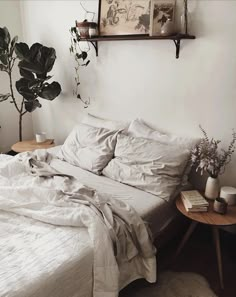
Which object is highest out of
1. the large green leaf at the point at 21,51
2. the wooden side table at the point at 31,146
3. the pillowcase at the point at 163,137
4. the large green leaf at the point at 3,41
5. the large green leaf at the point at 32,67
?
the large green leaf at the point at 3,41

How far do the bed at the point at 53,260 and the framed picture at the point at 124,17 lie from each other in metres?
1.41

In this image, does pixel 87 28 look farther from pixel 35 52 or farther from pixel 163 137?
pixel 163 137

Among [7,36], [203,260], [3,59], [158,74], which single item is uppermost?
[7,36]

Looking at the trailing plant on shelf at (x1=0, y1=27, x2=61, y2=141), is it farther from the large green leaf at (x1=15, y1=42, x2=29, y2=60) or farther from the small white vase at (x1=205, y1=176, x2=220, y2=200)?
the small white vase at (x1=205, y1=176, x2=220, y2=200)

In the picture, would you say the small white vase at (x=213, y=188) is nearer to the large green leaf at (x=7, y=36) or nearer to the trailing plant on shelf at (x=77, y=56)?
the trailing plant on shelf at (x=77, y=56)

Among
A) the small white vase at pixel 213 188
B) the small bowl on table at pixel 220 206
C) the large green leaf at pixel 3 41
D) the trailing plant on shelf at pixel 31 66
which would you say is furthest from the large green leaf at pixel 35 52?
the small bowl on table at pixel 220 206

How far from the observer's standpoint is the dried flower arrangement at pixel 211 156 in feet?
6.21

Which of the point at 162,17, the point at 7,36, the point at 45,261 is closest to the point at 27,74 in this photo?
the point at 7,36

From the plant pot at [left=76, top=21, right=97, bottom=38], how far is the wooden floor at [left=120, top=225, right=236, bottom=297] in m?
1.90

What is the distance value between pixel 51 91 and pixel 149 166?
4.90 ft

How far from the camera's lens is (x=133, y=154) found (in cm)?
212

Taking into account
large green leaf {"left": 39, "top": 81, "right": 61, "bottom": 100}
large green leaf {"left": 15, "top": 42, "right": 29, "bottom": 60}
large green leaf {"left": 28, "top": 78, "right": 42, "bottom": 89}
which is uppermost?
large green leaf {"left": 15, "top": 42, "right": 29, "bottom": 60}

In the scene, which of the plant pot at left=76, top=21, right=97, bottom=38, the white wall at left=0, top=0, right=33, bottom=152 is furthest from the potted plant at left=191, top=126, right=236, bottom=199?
the white wall at left=0, top=0, right=33, bottom=152

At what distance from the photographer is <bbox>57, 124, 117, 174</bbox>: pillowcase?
2.29 meters
